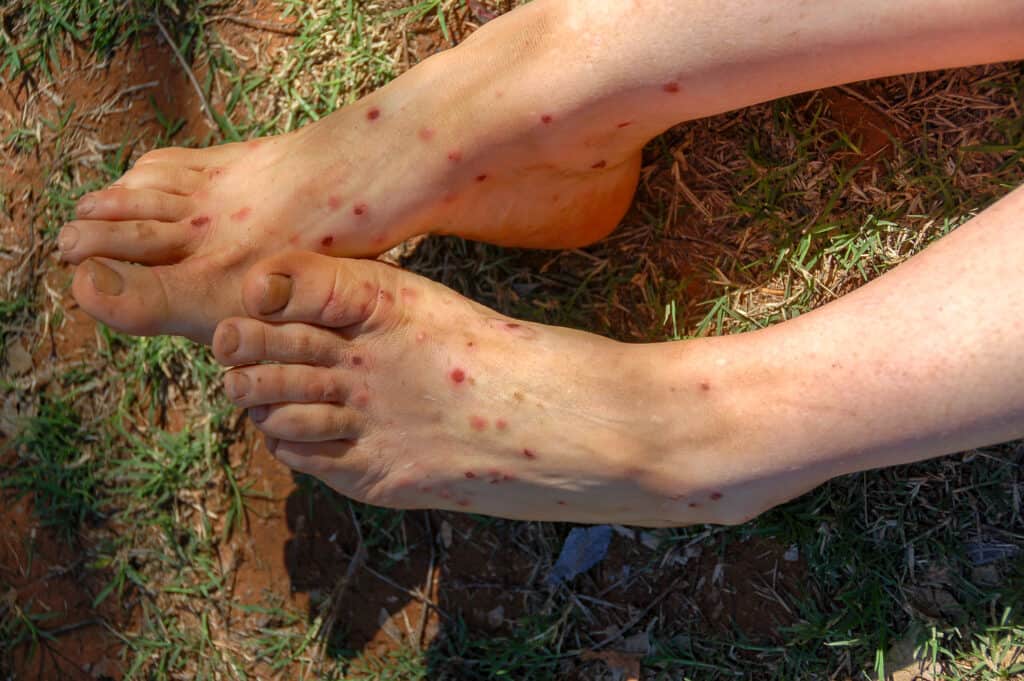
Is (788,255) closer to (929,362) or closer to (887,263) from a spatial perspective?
(887,263)

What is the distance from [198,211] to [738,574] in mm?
1188

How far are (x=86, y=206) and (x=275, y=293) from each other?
0.44m

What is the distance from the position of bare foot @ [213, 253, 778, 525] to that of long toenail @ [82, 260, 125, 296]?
7.4 inches

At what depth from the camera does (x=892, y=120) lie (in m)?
1.74

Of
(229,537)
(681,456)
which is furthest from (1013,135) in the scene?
(229,537)

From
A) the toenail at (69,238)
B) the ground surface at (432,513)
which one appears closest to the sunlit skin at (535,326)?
the toenail at (69,238)

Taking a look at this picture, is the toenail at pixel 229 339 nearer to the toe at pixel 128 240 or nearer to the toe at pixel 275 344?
the toe at pixel 275 344

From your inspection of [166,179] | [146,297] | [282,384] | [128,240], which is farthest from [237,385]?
[166,179]

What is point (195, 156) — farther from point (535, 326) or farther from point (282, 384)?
point (535, 326)

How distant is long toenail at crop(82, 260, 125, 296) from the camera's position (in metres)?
1.52

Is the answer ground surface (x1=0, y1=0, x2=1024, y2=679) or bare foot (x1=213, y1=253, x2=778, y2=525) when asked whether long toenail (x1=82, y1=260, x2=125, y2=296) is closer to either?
bare foot (x1=213, y1=253, x2=778, y2=525)

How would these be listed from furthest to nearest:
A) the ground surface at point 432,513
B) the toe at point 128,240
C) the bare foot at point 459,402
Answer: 1. the ground surface at point 432,513
2. the toe at point 128,240
3. the bare foot at point 459,402

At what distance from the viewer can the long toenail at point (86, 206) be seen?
1.65 metres

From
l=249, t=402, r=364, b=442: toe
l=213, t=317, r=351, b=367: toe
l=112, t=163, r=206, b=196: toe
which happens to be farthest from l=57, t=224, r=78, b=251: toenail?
l=249, t=402, r=364, b=442: toe
